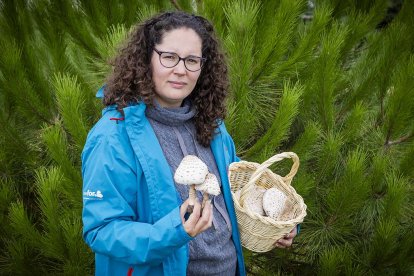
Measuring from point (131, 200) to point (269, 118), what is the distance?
4.61 ft

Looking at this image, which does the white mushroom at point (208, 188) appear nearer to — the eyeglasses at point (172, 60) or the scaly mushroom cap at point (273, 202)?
the eyeglasses at point (172, 60)

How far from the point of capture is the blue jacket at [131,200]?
1.27 meters

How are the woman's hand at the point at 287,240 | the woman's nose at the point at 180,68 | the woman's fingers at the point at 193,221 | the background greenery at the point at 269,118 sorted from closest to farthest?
the woman's fingers at the point at 193,221 < the woman's nose at the point at 180,68 < the woman's hand at the point at 287,240 < the background greenery at the point at 269,118

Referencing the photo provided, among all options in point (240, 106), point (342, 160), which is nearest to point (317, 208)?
point (342, 160)

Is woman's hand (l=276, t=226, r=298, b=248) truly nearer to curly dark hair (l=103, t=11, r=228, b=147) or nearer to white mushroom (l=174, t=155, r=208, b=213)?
curly dark hair (l=103, t=11, r=228, b=147)

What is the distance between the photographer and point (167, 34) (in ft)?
4.91

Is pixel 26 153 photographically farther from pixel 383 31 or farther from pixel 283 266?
pixel 383 31

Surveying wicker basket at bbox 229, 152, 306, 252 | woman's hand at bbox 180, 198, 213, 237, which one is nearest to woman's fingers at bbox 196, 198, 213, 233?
woman's hand at bbox 180, 198, 213, 237

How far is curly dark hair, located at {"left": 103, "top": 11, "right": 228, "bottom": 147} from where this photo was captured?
1.50 metres

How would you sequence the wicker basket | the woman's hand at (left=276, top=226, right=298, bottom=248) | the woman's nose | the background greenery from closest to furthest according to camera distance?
the woman's nose → the wicker basket → the woman's hand at (left=276, top=226, right=298, bottom=248) → the background greenery

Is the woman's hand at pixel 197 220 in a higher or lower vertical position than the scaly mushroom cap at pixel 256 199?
higher

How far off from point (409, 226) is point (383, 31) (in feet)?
3.90

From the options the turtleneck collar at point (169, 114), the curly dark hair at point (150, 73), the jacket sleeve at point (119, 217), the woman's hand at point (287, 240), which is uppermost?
the curly dark hair at point (150, 73)

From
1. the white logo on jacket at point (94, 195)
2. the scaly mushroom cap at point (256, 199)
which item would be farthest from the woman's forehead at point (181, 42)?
the scaly mushroom cap at point (256, 199)
